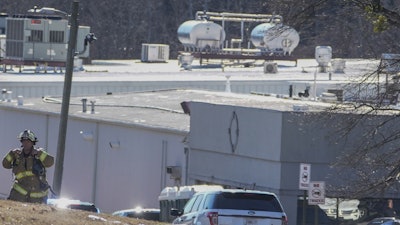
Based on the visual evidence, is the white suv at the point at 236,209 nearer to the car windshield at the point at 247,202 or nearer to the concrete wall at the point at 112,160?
the car windshield at the point at 247,202

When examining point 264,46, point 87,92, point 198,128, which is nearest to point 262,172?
point 198,128

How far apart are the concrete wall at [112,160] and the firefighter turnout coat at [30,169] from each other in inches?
687

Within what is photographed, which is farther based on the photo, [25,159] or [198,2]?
[198,2]

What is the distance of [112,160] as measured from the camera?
3994cm

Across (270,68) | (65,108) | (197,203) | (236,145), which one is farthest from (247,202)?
(270,68)

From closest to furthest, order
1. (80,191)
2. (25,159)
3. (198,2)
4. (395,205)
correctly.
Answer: (25,159), (395,205), (80,191), (198,2)

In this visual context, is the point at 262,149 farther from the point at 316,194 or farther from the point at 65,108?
the point at 316,194

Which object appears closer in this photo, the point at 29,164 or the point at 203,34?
the point at 29,164

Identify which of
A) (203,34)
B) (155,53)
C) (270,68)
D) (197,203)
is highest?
(203,34)

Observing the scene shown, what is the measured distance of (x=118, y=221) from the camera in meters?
19.1

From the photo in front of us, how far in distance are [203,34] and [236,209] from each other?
54855 millimetres

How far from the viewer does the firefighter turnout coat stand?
59.2ft

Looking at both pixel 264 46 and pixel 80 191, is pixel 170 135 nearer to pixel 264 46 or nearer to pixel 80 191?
pixel 80 191

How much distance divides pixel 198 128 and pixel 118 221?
16001 mm
